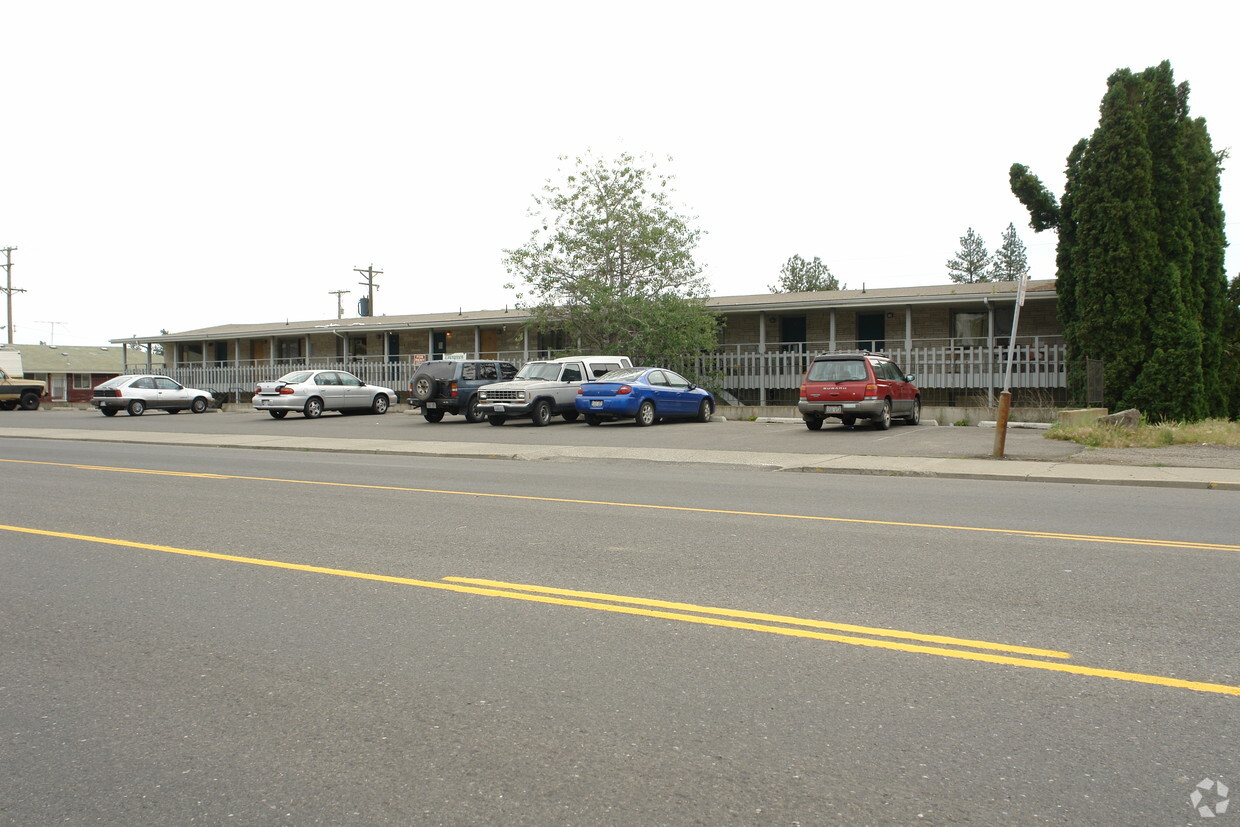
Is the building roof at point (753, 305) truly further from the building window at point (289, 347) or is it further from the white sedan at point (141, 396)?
the white sedan at point (141, 396)

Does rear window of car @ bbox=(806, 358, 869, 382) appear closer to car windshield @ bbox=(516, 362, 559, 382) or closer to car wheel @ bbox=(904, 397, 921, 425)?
car wheel @ bbox=(904, 397, 921, 425)

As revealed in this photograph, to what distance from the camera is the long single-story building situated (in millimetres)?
28234

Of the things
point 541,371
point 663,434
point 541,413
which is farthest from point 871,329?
point 663,434

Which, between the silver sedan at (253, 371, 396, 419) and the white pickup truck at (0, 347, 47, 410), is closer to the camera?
the silver sedan at (253, 371, 396, 419)

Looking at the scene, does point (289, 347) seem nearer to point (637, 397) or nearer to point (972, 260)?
point (637, 397)

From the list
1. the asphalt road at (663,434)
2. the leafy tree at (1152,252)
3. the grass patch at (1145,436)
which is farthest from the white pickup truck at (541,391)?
the leafy tree at (1152,252)

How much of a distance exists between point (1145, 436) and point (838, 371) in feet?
20.7

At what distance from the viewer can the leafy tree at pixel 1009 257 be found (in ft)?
291

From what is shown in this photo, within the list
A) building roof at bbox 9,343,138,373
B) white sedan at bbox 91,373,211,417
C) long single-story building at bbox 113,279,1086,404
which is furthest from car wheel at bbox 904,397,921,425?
building roof at bbox 9,343,138,373

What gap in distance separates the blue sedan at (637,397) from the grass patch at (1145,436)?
376 inches

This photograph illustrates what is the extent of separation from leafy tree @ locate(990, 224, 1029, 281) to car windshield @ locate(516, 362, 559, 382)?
7266 centimetres

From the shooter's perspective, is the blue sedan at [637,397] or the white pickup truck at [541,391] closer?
the blue sedan at [637,397]

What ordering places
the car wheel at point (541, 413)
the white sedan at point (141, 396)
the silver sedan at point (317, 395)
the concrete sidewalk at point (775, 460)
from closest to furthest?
1. the concrete sidewalk at point (775, 460)
2. the car wheel at point (541, 413)
3. the silver sedan at point (317, 395)
4. the white sedan at point (141, 396)

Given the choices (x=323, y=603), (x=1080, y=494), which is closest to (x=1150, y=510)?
(x=1080, y=494)
